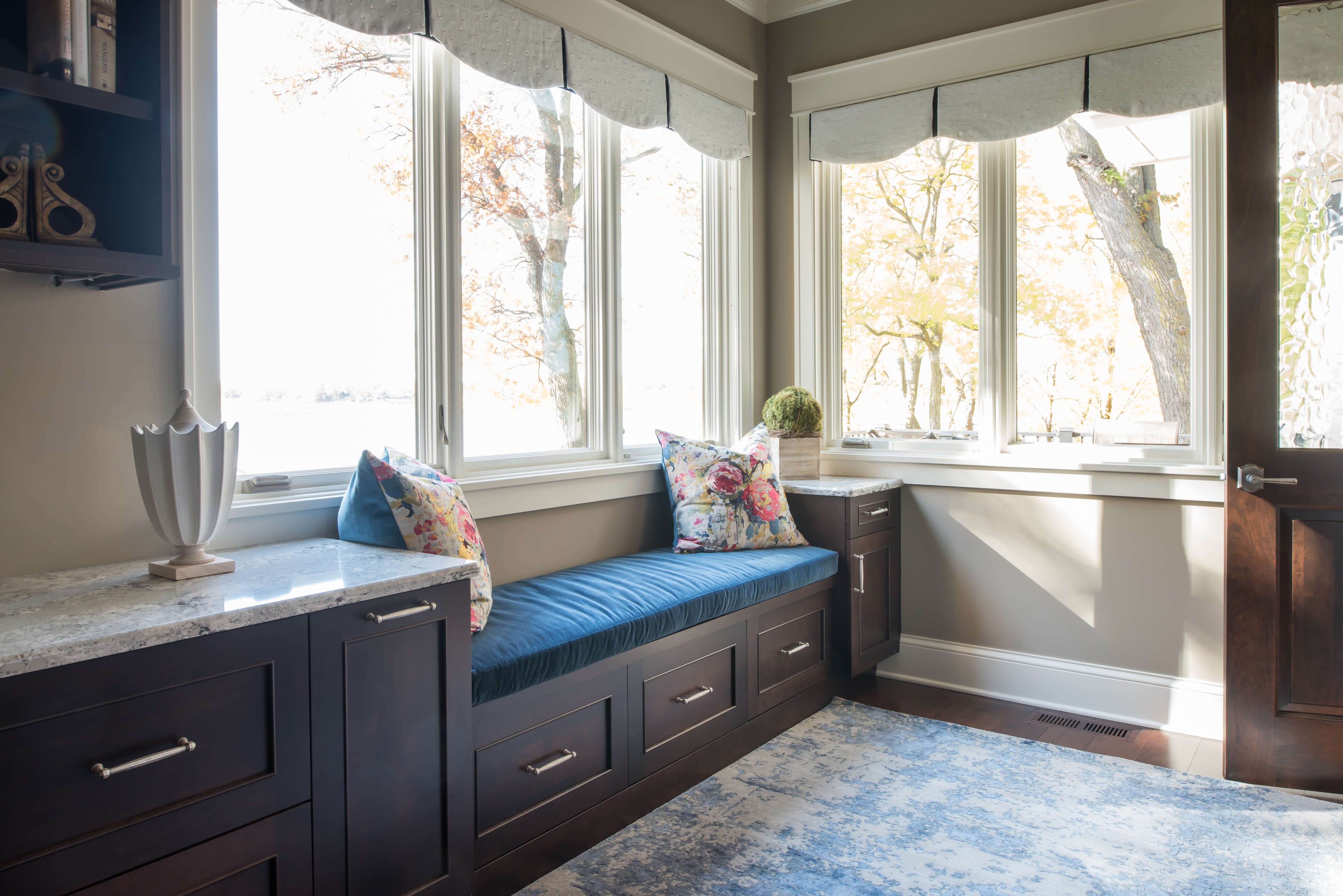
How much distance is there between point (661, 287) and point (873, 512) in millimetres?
1265

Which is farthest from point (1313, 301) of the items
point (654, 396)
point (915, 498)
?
point (654, 396)

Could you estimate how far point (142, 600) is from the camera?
149 centimetres

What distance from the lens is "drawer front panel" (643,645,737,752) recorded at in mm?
2410

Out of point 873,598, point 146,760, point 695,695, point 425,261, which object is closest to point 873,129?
point 873,598

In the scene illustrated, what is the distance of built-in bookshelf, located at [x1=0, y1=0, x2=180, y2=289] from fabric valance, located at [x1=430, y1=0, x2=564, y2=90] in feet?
3.06

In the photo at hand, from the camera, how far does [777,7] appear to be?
3.96m

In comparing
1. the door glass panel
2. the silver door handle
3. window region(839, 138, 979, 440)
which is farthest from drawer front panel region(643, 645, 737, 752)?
the door glass panel

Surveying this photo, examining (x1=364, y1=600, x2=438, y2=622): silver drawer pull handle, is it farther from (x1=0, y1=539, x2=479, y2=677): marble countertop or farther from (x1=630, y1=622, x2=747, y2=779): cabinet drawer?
(x1=630, y1=622, x2=747, y2=779): cabinet drawer

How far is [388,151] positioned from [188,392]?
3.31 feet

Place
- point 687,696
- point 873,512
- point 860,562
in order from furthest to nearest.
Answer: point 873,512
point 860,562
point 687,696

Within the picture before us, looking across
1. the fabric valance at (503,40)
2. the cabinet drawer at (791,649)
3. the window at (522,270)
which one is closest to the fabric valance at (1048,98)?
the window at (522,270)

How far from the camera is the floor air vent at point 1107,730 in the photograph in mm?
3047

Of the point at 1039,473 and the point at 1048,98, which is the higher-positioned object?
the point at 1048,98

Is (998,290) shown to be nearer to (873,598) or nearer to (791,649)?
(873,598)
